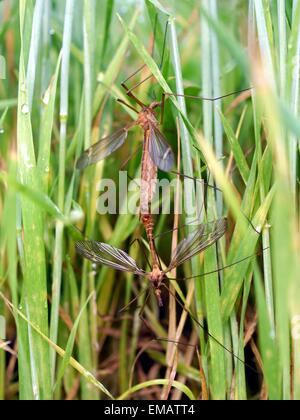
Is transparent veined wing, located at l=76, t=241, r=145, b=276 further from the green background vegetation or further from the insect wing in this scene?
the insect wing

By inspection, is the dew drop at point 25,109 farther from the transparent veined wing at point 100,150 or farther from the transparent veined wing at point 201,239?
the transparent veined wing at point 201,239

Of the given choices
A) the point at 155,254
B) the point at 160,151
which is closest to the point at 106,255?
the point at 155,254

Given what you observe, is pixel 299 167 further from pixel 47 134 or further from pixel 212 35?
pixel 47 134

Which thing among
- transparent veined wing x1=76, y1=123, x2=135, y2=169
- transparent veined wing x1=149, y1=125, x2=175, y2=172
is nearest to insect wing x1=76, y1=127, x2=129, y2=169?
transparent veined wing x1=76, y1=123, x2=135, y2=169

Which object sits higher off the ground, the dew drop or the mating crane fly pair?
the dew drop

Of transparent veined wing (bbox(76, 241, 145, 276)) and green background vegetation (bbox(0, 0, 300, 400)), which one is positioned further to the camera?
transparent veined wing (bbox(76, 241, 145, 276))

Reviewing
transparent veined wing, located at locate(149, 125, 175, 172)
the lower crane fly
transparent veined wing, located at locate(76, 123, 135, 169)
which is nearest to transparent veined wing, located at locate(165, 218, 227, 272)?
the lower crane fly

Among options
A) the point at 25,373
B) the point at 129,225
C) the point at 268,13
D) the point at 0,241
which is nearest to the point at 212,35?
the point at 268,13
